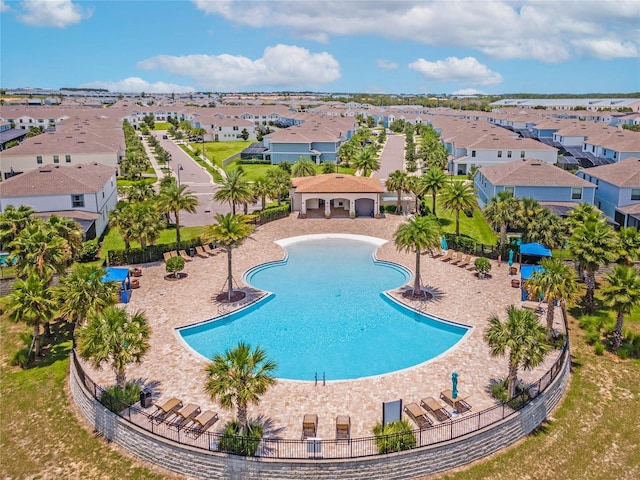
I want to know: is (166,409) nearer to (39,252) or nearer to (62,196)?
(39,252)

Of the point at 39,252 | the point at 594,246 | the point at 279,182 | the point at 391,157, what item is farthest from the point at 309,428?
the point at 391,157

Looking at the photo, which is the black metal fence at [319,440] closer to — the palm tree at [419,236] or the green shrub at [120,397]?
the green shrub at [120,397]

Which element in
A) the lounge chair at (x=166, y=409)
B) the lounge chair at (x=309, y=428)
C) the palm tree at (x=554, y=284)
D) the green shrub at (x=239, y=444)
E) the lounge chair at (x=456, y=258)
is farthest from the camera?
the lounge chair at (x=456, y=258)

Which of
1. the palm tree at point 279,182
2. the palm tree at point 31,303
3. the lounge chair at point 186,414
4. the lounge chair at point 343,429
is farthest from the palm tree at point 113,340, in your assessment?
the palm tree at point 279,182

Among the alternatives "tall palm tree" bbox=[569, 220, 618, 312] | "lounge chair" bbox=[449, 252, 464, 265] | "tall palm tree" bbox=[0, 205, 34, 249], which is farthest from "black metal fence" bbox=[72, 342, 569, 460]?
"lounge chair" bbox=[449, 252, 464, 265]

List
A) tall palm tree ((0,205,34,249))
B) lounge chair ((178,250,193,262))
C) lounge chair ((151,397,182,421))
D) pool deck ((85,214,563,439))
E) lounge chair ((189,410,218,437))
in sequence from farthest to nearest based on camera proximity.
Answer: lounge chair ((178,250,193,262))
tall palm tree ((0,205,34,249))
pool deck ((85,214,563,439))
lounge chair ((151,397,182,421))
lounge chair ((189,410,218,437))

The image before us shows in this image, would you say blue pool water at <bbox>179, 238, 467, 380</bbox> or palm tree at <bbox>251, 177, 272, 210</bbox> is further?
palm tree at <bbox>251, 177, 272, 210</bbox>

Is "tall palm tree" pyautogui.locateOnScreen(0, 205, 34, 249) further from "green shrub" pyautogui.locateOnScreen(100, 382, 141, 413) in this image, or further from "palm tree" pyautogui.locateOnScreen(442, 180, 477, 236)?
"palm tree" pyautogui.locateOnScreen(442, 180, 477, 236)
